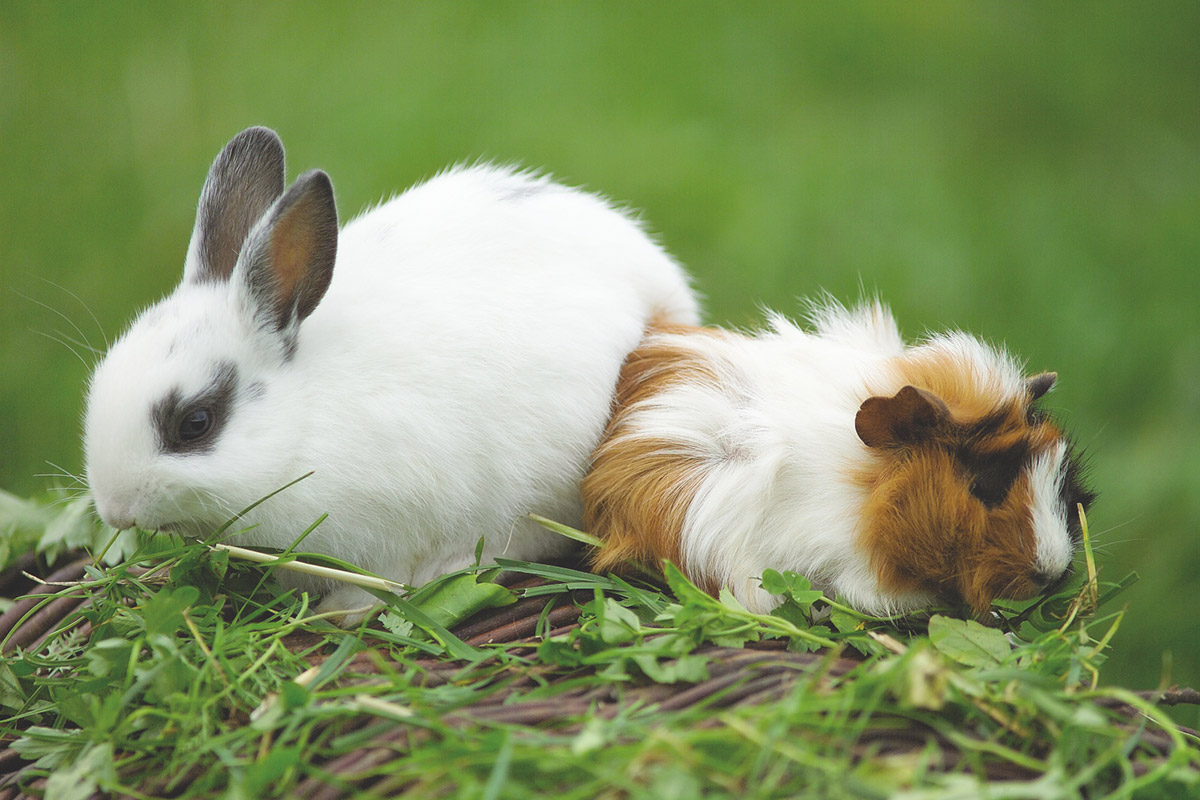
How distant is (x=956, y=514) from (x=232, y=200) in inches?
88.6

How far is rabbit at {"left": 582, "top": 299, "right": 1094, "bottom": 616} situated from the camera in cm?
272

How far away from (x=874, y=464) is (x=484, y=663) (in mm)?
1132

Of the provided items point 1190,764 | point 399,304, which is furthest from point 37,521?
point 1190,764

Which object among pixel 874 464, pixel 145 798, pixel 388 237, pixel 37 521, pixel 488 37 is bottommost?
pixel 37 521

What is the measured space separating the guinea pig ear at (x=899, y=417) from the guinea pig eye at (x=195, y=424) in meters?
1.68

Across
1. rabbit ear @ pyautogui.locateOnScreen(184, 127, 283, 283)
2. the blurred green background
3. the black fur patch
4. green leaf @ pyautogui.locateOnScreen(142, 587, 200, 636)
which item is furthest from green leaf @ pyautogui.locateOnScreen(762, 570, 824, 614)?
the blurred green background

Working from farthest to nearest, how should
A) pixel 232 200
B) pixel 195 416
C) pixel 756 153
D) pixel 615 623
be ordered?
pixel 756 153 < pixel 232 200 < pixel 195 416 < pixel 615 623

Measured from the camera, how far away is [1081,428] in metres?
4.88

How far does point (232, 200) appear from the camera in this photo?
10.4 ft

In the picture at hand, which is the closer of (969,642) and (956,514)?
(969,642)

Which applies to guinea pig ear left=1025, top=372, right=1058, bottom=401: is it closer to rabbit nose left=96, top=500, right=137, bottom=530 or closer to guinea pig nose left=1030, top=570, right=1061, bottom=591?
guinea pig nose left=1030, top=570, right=1061, bottom=591

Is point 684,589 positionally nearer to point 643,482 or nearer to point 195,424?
point 643,482

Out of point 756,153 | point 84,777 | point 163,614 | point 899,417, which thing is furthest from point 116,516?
point 756,153

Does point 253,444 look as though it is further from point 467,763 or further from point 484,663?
point 467,763
